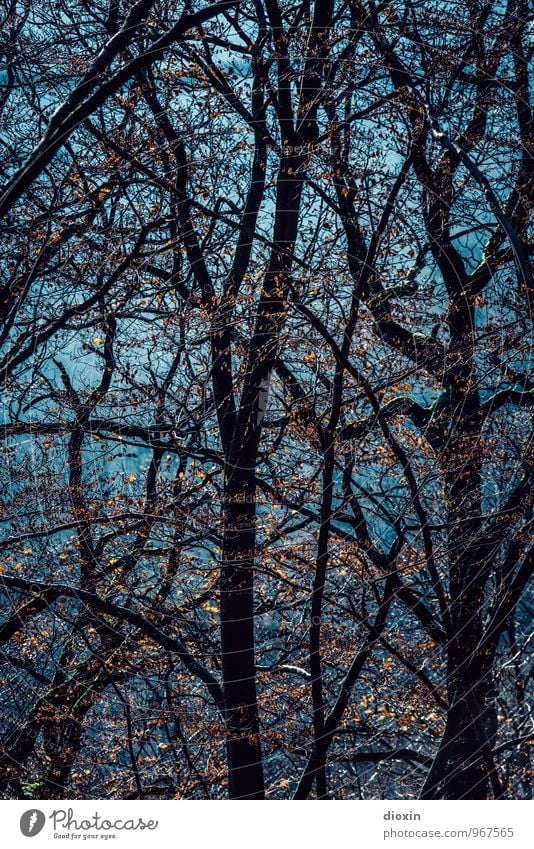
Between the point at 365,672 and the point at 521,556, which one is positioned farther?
the point at 365,672

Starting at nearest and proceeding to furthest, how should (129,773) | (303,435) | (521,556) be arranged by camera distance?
(521,556)
(303,435)
(129,773)

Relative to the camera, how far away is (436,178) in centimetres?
666

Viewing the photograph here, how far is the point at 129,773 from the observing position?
696cm

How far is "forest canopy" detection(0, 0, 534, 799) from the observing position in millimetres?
6336

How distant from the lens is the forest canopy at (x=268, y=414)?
634cm

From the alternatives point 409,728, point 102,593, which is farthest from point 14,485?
point 409,728

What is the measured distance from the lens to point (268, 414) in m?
6.99

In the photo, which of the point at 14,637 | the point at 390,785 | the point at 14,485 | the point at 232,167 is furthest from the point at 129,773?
the point at 232,167

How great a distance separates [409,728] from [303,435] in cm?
276

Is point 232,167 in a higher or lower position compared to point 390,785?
higher

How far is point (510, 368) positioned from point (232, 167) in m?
3.16
